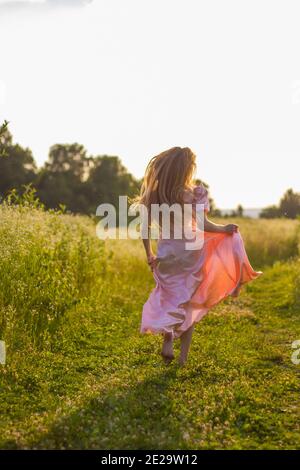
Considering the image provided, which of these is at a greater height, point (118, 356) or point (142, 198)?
point (142, 198)

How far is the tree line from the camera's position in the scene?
33.5m

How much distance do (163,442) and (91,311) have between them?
5.08 metres

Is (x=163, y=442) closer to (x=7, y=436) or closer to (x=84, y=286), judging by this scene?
(x=7, y=436)

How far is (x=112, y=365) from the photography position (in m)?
6.63

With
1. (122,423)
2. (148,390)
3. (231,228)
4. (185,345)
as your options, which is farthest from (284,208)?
(122,423)

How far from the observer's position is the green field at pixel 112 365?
464 cm

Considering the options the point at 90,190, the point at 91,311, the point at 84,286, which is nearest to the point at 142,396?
the point at 91,311

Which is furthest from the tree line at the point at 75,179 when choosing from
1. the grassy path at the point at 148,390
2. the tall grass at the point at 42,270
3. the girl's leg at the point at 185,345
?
the girl's leg at the point at 185,345

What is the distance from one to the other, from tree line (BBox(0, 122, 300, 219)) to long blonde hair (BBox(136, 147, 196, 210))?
25892mm

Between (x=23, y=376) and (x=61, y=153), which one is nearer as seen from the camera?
(x=23, y=376)

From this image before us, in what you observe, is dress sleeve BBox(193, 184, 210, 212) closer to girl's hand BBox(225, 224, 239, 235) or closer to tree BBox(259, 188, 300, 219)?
girl's hand BBox(225, 224, 239, 235)

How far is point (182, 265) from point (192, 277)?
18 cm

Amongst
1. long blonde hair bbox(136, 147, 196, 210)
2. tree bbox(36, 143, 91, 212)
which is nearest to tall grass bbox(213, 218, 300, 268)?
long blonde hair bbox(136, 147, 196, 210)

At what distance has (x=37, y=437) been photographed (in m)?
4.46
